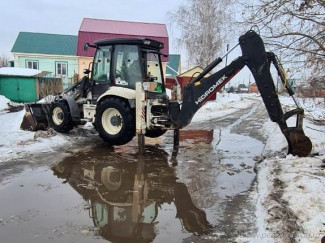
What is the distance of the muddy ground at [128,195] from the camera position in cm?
447

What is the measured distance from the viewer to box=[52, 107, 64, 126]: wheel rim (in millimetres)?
10961

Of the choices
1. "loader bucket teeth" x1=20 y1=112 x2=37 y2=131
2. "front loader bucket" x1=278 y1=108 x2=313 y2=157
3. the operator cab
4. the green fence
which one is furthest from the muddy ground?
the green fence

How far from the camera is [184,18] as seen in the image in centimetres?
3634

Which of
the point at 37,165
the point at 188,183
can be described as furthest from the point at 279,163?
the point at 37,165

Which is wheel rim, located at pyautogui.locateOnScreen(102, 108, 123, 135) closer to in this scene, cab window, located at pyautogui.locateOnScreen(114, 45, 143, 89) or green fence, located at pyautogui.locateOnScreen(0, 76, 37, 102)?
cab window, located at pyautogui.locateOnScreen(114, 45, 143, 89)

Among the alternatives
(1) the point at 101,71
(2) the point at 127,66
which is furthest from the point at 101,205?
(1) the point at 101,71

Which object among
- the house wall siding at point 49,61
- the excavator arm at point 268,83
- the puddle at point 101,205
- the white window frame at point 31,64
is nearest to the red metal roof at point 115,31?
the house wall siding at point 49,61

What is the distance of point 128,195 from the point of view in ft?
19.4

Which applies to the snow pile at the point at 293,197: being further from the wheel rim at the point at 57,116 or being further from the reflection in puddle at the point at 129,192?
the wheel rim at the point at 57,116

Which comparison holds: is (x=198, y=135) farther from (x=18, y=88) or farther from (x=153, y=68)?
(x=18, y=88)

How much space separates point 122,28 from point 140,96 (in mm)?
25581

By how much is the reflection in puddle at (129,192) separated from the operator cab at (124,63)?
202 centimetres

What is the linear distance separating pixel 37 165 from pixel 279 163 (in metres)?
4.98

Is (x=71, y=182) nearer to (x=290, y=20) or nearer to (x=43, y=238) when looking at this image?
(x=43, y=238)
